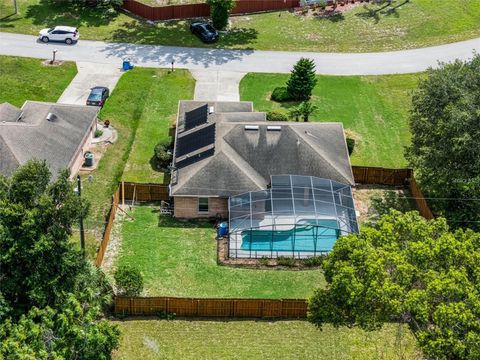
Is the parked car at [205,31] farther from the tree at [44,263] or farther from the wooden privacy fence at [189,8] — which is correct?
the tree at [44,263]

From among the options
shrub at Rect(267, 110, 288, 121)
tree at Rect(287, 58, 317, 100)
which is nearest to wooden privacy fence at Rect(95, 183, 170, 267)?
shrub at Rect(267, 110, 288, 121)

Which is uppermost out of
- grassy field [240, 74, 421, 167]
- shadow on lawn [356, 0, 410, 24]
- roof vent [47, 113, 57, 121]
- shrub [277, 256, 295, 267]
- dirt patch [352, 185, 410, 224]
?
roof vent [47, 113, 57, 121]

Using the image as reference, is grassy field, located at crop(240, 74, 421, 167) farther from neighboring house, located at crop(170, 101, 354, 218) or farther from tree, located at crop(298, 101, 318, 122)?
neighboring house, located at crop(170, 101, 354, 218)

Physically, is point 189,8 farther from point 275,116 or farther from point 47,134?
point 47,134

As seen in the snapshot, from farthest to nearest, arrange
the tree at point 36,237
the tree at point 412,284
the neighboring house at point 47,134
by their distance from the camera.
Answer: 1. the neighboring house at point 47,134
2. the tree at point 36,237
3. the tree at point 412,284

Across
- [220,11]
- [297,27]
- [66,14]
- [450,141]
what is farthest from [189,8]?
[450,141]

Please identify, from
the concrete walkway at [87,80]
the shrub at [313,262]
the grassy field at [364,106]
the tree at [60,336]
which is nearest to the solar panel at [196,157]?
the shrub at [313,262]
